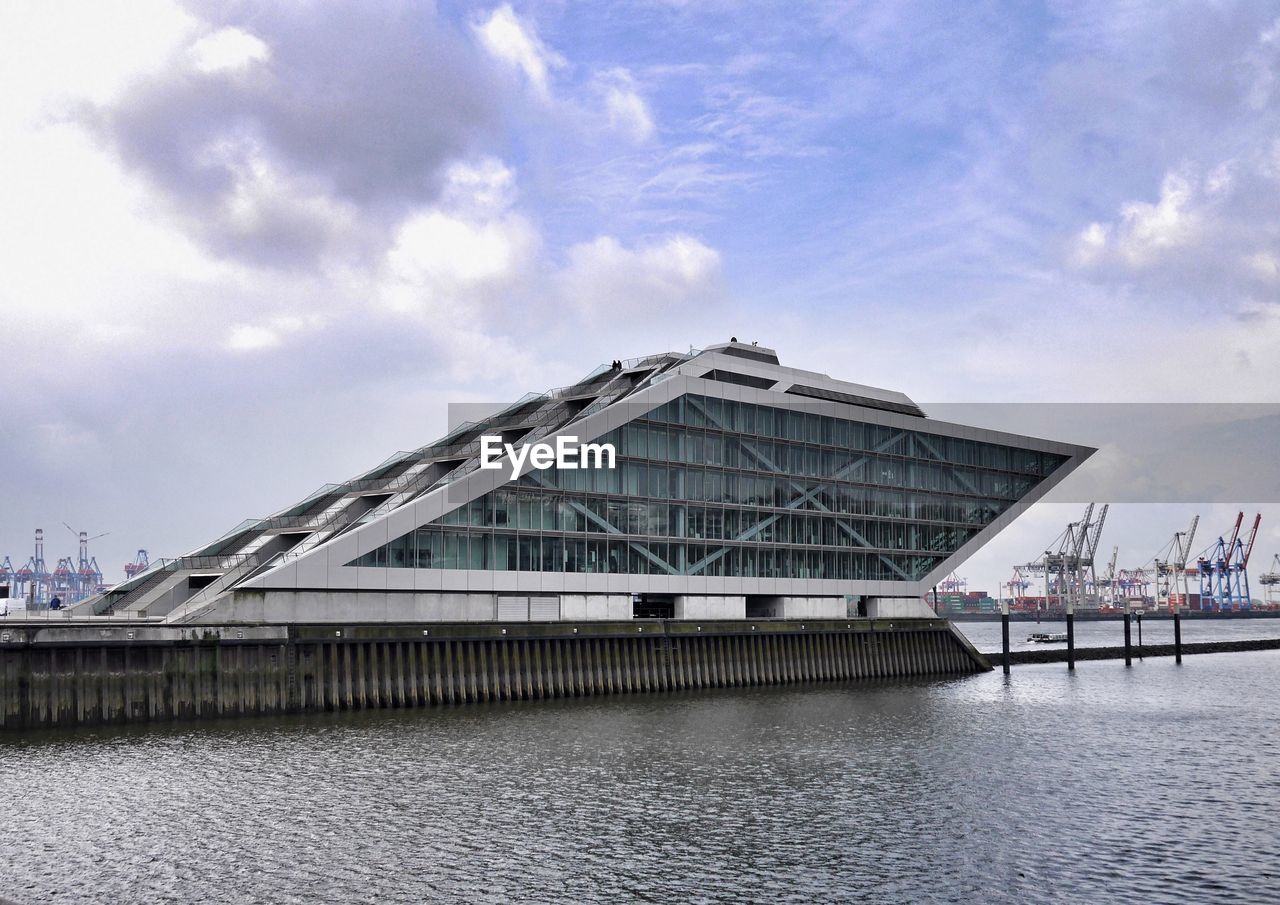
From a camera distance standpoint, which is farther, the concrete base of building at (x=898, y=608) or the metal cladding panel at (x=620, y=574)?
the concrete base of building at (x=898, y=608)

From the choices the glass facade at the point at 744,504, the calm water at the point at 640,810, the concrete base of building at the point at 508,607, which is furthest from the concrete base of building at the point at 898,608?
the calm water at the point at 640,810

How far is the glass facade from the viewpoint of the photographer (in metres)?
71.9

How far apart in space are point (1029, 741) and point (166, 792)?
35.8m

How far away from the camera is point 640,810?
34.0 m

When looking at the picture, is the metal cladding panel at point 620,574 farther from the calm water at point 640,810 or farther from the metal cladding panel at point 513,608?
the calm water at point 640,810

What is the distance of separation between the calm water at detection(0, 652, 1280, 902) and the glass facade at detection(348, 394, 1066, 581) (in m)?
17.2

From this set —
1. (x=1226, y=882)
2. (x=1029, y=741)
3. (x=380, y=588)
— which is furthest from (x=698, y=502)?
(x=1226, y=882)

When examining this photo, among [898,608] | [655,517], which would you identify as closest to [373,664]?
[655,517]

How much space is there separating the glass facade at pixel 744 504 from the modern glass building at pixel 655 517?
15 cm

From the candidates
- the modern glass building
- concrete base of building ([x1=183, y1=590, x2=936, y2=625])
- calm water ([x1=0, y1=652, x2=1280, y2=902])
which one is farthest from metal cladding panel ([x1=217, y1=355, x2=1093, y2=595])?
calm water ([x1=0, y1=652, x2=1280, y2=902])

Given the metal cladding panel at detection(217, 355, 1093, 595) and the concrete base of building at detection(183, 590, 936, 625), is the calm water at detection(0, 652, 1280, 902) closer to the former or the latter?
the concrete base of building at detection(183, 590, 936, 625)

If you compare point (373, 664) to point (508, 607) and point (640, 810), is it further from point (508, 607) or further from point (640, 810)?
point (640, 810)

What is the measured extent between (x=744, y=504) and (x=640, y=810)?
171 feet

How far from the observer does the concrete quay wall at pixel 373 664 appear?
164 feet
